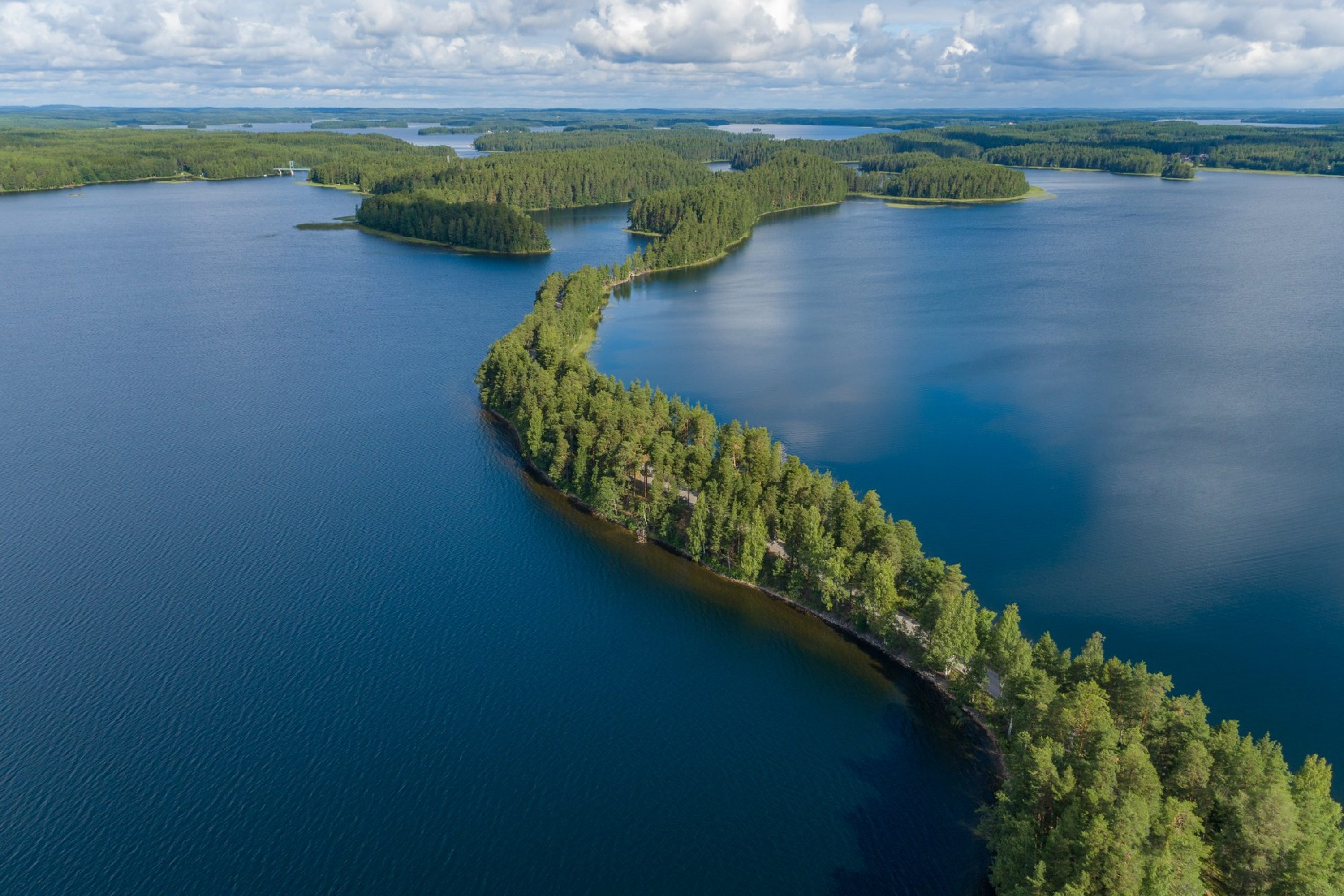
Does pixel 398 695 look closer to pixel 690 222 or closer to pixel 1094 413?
pixel 1094 413

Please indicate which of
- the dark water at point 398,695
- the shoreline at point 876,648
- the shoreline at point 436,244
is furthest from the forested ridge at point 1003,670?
the shoreline at point 436,244

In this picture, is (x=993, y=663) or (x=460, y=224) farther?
(x=460, y=224)

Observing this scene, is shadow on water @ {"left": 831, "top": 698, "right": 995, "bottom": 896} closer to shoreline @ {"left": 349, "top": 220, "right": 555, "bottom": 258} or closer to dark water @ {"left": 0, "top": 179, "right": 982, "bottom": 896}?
dark water @ {"left": 0, "top": 179, "right": 982, "bottom": 896}

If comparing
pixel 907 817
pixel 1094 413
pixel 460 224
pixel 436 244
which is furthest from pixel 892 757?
pixel 436 244

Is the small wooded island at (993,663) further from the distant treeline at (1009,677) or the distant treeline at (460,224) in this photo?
the distant treeline at (460,224)

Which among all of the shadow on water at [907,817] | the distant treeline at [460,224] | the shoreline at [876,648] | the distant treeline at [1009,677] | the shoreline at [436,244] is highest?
the distant treeline at [460,224]

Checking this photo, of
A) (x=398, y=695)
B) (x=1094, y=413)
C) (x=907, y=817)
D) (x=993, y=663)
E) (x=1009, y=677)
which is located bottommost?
(x=907, y=817)
